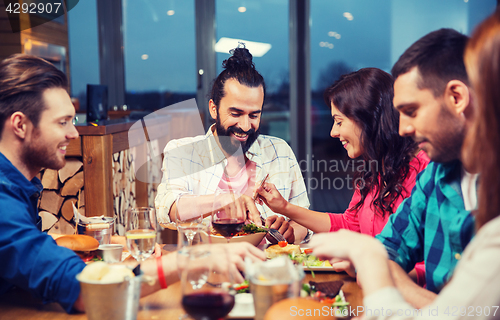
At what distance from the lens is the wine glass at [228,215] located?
4.38ft

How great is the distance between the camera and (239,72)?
7.38ft

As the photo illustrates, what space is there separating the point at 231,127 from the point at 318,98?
2921 millimetres

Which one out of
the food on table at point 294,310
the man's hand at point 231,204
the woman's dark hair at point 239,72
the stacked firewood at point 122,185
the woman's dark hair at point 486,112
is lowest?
the stacked firewood at point 122,185

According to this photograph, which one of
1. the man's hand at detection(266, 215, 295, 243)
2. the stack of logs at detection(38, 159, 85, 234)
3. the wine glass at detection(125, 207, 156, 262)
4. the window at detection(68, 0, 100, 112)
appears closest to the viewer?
the wine glass at detection(125, 207, 156, 262)

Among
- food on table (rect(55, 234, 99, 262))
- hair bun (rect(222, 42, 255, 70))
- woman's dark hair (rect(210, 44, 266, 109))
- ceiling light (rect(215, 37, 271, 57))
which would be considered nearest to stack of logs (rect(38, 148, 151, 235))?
woman's dark hair (rect(210, 44, 266, 109))

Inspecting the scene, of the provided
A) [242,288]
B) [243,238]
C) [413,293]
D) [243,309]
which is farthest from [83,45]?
[413,293]

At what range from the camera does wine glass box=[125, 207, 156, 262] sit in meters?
1.20

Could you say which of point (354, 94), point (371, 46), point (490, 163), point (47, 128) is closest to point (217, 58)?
point (371, 46)

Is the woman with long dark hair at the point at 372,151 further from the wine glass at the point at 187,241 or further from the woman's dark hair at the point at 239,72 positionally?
the wine glass at the point at 187,241

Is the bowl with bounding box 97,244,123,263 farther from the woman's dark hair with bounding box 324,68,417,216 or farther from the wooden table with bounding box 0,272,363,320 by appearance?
the woman's dark hair with bounding box 324,68,417,216

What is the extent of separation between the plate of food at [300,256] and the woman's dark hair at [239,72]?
1.04 m

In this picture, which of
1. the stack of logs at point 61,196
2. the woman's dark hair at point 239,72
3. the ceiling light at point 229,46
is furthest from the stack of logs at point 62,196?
the ceiling light at point 229,46

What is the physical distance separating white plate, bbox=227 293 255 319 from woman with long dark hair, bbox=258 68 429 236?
86 centimetres

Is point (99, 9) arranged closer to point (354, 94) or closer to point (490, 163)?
point (354, 94)
